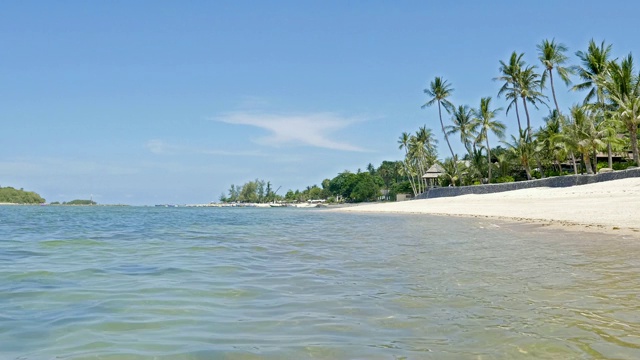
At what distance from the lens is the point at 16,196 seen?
16888 cm

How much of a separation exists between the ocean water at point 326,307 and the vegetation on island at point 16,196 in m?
186

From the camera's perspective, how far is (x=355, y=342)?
12.9 feet

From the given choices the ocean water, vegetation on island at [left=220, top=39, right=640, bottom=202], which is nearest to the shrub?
vegetation on island at [left=220, top=39, right=640, bottom=202]

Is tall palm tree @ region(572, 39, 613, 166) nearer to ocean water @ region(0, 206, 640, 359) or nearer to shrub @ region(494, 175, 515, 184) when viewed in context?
shrub @ region(494, 175, 515, 184)

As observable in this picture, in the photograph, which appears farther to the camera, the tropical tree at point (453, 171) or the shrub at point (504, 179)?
the tropical tree at point (453, 171)

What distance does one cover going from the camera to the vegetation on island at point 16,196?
166 meters

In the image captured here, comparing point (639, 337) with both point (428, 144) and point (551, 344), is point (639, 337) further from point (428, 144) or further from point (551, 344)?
point (428, 144)

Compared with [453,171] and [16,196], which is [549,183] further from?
[16,196]

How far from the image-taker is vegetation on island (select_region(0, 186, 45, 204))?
544ft

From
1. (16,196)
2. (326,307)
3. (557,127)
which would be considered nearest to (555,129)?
(557,127)

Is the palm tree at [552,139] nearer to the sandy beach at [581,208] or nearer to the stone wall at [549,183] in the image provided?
the stone wall at [549,183]

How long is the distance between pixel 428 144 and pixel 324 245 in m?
75.0

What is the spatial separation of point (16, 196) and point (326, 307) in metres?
195

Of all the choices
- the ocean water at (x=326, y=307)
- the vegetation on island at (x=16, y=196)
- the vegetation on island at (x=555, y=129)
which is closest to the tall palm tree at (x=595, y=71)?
the vegetation on island at (x=555, y=129)
